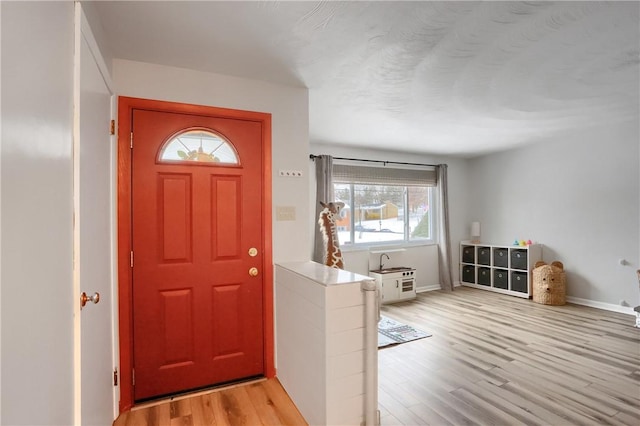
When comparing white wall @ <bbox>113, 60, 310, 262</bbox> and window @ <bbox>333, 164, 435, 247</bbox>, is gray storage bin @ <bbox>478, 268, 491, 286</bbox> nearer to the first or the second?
window @ <bbox>333, 164, 435, 247</bbox>

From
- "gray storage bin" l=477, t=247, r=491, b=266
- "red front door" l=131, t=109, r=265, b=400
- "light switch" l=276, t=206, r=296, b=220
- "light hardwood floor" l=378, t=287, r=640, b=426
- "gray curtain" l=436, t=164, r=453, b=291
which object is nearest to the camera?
"light hardwood floor" l=378, t=287, r=640, b=426

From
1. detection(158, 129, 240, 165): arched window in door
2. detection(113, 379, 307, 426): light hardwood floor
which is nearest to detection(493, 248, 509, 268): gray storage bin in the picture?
detection(113, 379, 307, 426): light hardwood floor

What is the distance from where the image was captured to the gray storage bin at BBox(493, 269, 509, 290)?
5.29 m

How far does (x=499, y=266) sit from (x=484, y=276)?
0.38 meters

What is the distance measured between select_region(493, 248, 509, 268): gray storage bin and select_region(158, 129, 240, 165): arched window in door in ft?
15.7

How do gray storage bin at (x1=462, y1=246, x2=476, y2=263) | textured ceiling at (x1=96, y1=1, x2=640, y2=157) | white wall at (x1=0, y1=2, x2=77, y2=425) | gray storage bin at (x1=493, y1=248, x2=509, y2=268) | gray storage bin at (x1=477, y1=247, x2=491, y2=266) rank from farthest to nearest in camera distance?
1. gray storage bin at (x1=462, y1=246, x2=476, y2=263)
2. gray storage bin at (x1=477, y1=247, x2=491, y2=266)
3. gray storage bin at (x1=493, y1=248, x2=509, y2=268)
4. textured ceiling at (x1=96, y1=1, x2=640, y2=157)
5. white wall at (x1=0, y1=2, x2=77, y2=425)

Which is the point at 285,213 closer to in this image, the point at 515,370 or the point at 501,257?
the point at 515,370

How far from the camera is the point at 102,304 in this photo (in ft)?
5.82

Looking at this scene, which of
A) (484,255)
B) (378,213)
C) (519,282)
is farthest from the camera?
(484,255)

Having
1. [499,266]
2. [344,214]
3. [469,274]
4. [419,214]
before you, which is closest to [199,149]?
[344,214]

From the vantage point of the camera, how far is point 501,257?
5.35 metres

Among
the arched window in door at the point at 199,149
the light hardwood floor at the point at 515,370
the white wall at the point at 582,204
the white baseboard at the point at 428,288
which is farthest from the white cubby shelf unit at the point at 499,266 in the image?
the arched window in door at the point at 199,149

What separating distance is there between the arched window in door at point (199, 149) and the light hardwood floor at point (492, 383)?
1723 mm

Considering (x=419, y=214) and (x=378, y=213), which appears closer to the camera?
(x=378, y=213)
